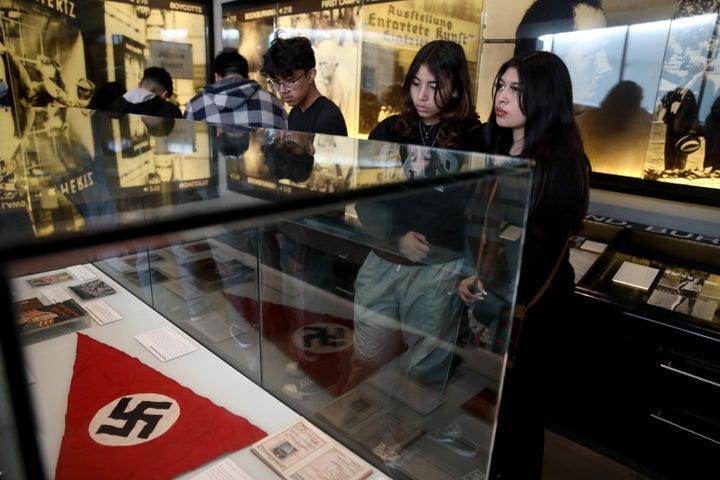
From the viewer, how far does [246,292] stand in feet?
4.99

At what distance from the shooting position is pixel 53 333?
1483 mm

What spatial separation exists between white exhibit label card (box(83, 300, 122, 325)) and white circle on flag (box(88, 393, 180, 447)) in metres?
0.45

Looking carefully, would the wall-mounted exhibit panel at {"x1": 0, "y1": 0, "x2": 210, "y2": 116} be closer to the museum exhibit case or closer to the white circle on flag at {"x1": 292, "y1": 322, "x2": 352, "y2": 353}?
the white circle on flag at {"x1": 292, "y1": 322, "x2": 352, "y2": 353}

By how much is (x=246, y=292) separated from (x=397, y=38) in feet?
7.89

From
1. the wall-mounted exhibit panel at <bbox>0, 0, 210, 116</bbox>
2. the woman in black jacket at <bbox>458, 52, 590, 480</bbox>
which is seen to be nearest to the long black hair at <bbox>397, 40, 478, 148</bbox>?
the woman in black jacket at <bbox>458, 52, 590, 480</bbox>

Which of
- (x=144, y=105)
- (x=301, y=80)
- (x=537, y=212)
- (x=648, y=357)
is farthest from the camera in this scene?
(x=144, y=105)

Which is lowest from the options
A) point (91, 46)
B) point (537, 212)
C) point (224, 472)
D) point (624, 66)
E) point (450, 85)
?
point (224, 472)

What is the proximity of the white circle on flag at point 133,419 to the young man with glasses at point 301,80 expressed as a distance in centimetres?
120

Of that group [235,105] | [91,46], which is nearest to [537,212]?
[235,105]

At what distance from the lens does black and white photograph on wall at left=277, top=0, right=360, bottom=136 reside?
3611mm

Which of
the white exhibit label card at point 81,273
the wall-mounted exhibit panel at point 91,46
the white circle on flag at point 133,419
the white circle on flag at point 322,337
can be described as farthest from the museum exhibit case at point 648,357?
the wall-mounted exhibit panel at point 91,46

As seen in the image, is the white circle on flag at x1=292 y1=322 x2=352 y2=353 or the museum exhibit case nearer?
the white circle on flag at x1=292 y1=322 x2=352 y2=353

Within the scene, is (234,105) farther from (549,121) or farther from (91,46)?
(91,46)

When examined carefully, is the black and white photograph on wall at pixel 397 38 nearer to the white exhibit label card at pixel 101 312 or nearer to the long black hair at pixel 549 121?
the long black hair at pixel 549 121
